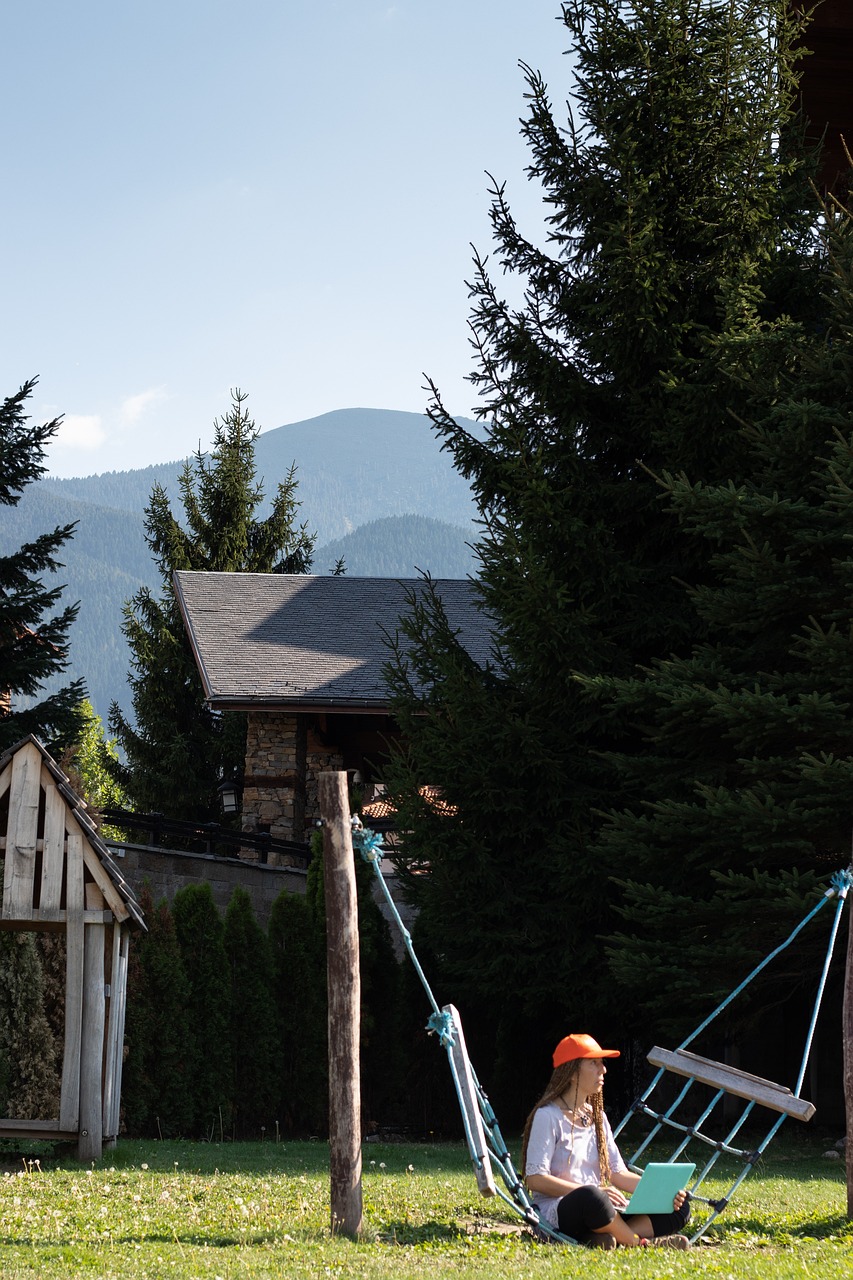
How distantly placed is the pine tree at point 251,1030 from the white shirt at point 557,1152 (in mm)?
8001

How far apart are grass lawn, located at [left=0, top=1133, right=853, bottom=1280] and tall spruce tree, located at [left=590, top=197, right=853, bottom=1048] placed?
1918 mm

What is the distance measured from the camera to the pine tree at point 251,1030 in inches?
564

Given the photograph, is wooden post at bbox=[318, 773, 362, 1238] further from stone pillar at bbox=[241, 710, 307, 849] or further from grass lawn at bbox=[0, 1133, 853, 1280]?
stone pillar at bbox=[241, 710, 307, 849]

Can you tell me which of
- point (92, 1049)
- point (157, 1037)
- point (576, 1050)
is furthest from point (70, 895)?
point (576, 1050)

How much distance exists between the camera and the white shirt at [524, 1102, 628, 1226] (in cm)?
668

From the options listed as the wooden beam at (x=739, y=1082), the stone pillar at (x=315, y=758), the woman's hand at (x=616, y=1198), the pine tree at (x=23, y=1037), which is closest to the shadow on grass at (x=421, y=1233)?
the woman's hand at (x=616, y=1198)

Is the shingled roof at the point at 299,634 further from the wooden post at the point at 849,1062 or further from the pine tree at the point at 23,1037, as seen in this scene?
the wooden post at the point at 849,1062

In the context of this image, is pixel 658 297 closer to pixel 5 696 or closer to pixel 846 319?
pixel 846 319

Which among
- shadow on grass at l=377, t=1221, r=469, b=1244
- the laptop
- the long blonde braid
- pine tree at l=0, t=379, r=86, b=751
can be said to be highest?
pine tree at l=0, t=379, r=86, b=751

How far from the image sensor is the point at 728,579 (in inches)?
457

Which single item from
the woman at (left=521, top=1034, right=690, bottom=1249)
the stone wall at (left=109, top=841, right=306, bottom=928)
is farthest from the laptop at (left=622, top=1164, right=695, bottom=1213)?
the stone wall at (left=109, top=841, right=306, bottom=928)

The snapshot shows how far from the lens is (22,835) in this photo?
10.5 m

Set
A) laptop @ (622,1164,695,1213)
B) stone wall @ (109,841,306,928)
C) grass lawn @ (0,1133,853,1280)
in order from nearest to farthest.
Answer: grass lawn @ (0,1133,853,1280) < laptop @ (622,1164,695,1213) < stone wall @ (109,841,306,928)

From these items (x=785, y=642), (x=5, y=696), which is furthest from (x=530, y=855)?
(x=5, y=696)
